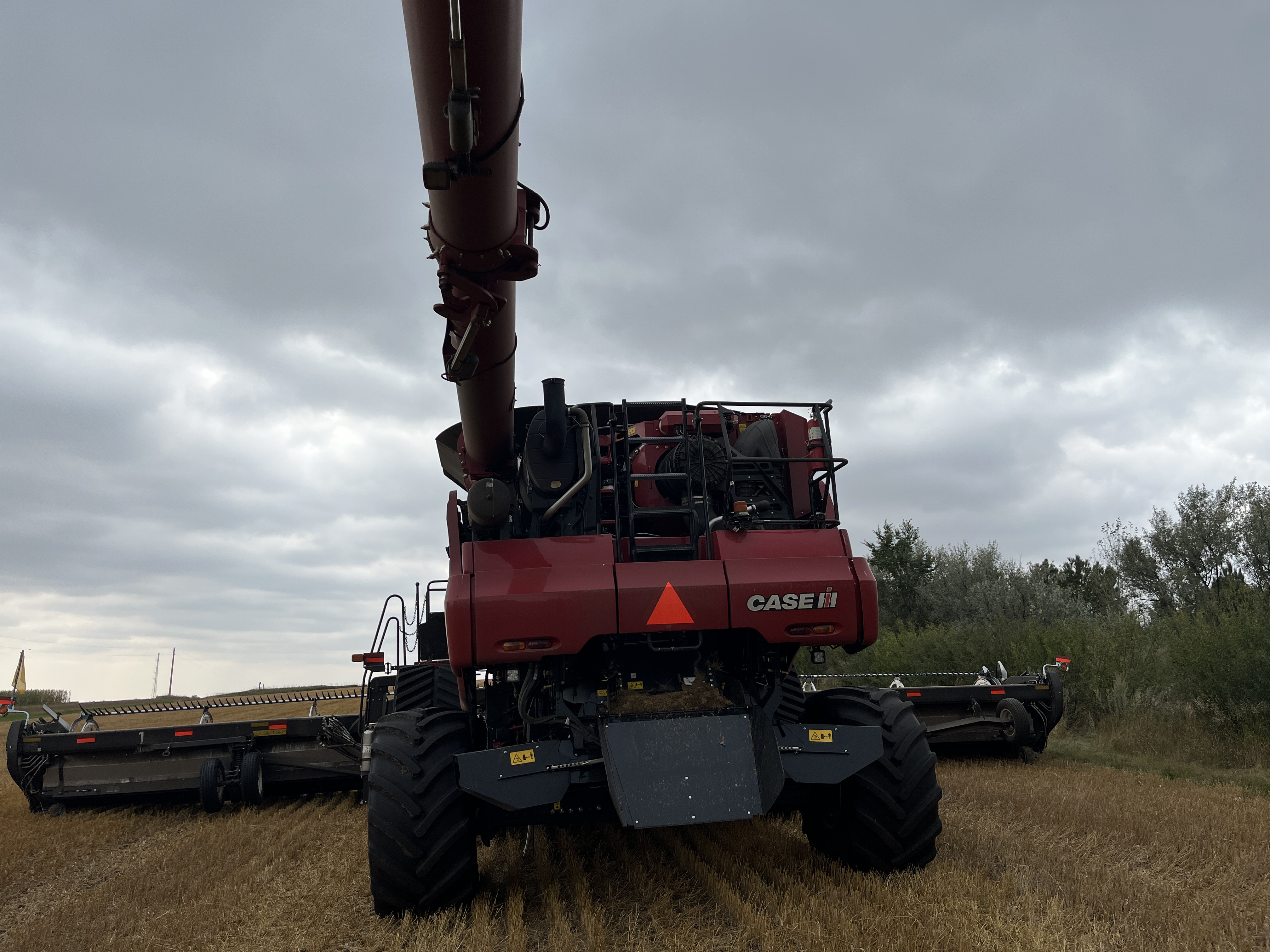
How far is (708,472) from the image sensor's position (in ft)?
18.6

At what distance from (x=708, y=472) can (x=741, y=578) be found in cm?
95

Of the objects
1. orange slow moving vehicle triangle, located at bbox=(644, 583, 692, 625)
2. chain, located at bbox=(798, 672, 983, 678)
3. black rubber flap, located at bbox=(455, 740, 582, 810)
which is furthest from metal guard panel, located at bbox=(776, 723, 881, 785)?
chain, located at bbox=(798, 672, 983, 678)

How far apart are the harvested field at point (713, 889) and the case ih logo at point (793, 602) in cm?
151

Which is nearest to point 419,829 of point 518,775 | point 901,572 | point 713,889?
point 518,775

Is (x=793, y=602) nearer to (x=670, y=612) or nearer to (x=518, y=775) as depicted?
(x=670, y=612)

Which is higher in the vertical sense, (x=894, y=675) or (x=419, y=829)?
(x=894, y=675)

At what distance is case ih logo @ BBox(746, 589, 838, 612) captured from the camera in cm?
494

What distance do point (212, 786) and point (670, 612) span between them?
257 inches

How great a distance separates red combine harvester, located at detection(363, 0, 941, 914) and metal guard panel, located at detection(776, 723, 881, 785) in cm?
1

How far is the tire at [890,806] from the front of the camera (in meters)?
4.97

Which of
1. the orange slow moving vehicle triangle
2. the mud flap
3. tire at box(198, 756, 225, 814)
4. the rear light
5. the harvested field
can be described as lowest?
the harvested field

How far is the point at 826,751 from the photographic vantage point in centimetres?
490

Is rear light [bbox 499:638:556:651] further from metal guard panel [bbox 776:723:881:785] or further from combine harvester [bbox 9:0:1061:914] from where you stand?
metal guard panel [bbox 776:723:881:785]

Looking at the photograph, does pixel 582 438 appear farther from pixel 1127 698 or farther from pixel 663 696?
pixel 1127 698
